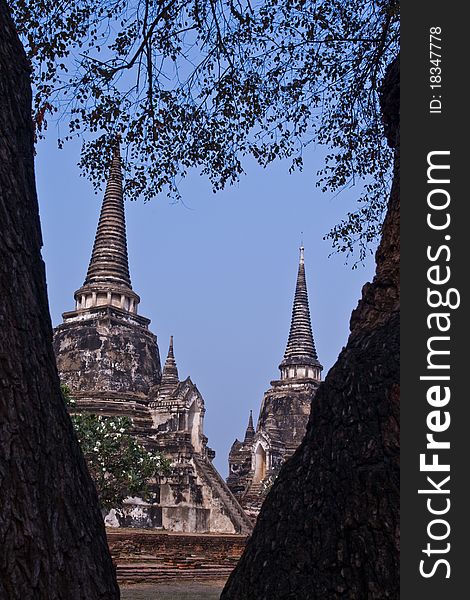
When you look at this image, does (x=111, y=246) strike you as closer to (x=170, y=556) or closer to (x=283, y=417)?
(x=283, y=417)

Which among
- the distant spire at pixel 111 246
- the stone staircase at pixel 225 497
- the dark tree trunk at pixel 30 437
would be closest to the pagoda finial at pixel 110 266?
the distant spire at pixel 111 246

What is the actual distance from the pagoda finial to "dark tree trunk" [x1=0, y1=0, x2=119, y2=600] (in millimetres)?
28374

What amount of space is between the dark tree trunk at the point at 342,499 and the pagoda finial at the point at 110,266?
2839 centimetres

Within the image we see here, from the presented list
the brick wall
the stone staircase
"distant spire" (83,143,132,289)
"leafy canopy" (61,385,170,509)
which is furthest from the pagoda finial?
the brick wall

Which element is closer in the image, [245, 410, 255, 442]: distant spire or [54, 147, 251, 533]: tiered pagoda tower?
[54, 147, 251, 533]: tiered pagoda tower

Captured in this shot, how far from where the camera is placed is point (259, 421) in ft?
130

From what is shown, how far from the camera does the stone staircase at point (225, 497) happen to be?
25984 mm

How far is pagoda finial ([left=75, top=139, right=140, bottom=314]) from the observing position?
1214 inches

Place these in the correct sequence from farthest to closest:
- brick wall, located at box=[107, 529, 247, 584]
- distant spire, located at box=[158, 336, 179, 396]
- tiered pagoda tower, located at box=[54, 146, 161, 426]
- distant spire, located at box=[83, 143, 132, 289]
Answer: distant spire, located at box=[83, 143, 132, 289], distant spire, located at box=[158, 336, 179, 396], tiered pagoda tower, located at box=[54, 146, 161, 426], brick wall, located at box=[107, 529, 247, 584]

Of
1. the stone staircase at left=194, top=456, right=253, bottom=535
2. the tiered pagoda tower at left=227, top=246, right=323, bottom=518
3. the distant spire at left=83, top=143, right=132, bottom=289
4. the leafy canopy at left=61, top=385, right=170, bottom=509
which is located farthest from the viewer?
the tiered pagoda tower at left=227, top=246, right=323, bottom=518

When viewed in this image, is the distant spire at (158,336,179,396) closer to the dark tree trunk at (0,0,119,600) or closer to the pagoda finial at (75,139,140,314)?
the pagoda finial at (75,139,140,314)

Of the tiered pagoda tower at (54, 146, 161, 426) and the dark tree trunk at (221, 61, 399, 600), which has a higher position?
the tiered pagoda tower at (54, 146, 161, 426)

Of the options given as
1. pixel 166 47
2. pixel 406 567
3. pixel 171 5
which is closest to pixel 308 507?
pixel 406 567

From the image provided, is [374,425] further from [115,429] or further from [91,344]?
[91,344]
